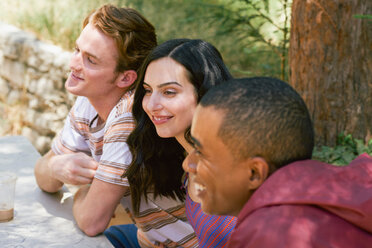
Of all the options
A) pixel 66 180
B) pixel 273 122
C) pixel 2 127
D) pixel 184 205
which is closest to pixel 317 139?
pixel 184 205

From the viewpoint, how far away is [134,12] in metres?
2.17

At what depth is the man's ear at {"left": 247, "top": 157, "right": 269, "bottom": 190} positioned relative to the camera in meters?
1.08

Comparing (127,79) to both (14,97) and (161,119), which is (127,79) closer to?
(161,119)

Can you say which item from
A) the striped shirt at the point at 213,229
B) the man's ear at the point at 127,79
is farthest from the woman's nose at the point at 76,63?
the striped shirt at the point at 213,229

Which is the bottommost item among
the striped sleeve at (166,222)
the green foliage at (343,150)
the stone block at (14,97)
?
the stone block at (14,97)

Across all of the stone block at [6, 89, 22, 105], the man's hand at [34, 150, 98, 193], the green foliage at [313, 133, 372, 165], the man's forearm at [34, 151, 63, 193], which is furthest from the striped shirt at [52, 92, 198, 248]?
the stone block at [6, 89, 22, 105]

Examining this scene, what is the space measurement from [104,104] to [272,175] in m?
1.37

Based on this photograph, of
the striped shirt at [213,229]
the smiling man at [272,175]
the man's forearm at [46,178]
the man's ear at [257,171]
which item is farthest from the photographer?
the man's forearm at [46,178]

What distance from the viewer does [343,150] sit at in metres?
3.77

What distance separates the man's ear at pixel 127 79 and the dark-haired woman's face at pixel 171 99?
0.42 metres

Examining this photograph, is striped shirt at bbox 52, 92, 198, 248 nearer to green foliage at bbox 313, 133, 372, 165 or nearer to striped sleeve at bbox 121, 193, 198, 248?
striped sleeve at bbox 121, 193, 198, 248

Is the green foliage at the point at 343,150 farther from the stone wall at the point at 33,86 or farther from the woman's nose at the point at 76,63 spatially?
the stone wall at the point at 33,86

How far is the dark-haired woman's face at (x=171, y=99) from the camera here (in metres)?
1.75

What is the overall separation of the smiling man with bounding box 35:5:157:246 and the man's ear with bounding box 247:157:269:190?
3.16ft
